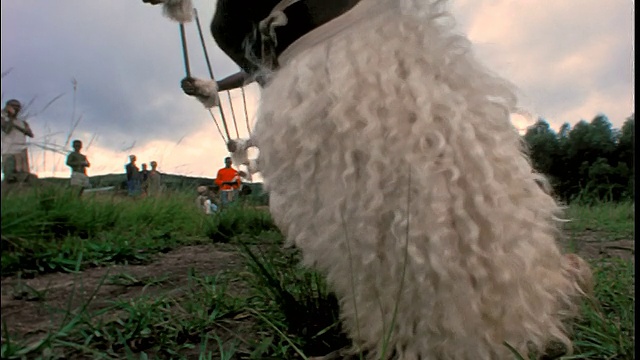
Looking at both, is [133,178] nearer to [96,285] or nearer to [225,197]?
[96,285]

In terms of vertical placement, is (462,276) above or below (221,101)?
below

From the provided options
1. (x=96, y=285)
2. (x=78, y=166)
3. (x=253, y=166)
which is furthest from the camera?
(x=253, y=166)

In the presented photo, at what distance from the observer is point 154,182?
1.00 m

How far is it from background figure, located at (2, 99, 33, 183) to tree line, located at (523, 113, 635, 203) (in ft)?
3.50

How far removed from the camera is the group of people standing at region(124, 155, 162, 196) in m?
0.94

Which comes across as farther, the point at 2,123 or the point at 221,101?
the point at 221,101

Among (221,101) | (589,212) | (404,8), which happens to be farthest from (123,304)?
(589,212)

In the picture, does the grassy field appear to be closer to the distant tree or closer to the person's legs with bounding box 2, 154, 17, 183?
the person's legs with bounding box 2, 154, 17, 183

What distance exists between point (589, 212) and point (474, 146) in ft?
4.48

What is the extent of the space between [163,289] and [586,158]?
1.48 meters

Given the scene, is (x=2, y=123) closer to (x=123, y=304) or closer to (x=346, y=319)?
(x=123, y=304)

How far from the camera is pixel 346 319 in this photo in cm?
130

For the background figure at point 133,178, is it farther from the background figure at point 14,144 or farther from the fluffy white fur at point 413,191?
the fluffy white fur at point 413,191

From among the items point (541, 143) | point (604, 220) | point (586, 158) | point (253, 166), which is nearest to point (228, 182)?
point (253, 166)
